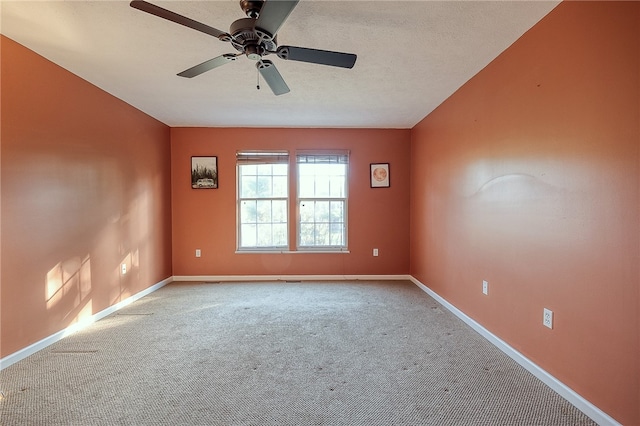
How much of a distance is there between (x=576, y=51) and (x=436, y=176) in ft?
6.75

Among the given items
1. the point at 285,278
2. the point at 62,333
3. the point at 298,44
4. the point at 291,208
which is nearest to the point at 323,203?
the point at 291,208

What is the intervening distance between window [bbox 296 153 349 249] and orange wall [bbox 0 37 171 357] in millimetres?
2204

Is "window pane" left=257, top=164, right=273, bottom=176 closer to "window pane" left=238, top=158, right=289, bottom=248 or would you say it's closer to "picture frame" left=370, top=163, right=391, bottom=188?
"window pane" left=238, top=158, right=289, bottom=248

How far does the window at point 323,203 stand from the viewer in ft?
15.3

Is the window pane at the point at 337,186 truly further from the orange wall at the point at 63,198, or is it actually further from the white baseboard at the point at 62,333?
the white baseboard at the point at 62,333

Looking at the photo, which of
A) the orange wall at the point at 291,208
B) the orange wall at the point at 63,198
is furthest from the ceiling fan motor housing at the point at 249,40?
the orange wall at the point at 291,208

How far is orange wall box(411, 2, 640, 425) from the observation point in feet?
4.70

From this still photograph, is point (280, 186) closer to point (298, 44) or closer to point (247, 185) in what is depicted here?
point (247, 185)

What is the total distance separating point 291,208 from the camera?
4.64 meters

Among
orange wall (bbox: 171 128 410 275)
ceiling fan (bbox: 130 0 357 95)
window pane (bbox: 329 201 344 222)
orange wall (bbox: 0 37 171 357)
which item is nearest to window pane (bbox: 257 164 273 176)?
orange wall (bbox: 171 128 410 275)

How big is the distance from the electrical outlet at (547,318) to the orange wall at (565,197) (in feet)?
0.14

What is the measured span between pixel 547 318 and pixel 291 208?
11.2 feet

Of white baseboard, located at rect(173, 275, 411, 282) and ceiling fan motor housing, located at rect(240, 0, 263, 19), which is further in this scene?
white baseboard, located at rect(173, 275, 411, 282)

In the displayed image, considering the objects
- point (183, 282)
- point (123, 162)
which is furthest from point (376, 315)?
point (123, 162)
